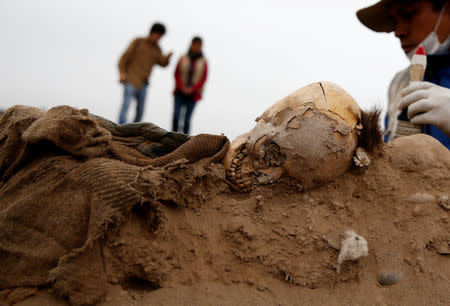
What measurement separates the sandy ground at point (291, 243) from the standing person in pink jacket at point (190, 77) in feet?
13.1

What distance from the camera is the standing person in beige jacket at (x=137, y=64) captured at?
559 cm

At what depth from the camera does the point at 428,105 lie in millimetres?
2357

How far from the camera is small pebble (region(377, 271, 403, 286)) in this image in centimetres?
174

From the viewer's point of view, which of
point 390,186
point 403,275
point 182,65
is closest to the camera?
point 403,275

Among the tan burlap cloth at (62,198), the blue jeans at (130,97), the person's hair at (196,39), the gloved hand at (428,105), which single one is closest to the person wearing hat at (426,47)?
the gloved hand at (428,105)

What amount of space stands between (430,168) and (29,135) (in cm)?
205

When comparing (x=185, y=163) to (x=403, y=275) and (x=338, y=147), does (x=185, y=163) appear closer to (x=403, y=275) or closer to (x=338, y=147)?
(x=338, y=147)

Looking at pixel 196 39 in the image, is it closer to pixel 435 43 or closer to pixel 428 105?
pixel 435 43

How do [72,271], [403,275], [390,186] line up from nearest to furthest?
[72,271], [403,275], [390,186]

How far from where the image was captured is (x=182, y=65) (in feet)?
18.7

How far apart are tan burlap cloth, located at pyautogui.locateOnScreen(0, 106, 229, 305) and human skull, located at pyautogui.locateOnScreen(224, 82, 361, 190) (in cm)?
38

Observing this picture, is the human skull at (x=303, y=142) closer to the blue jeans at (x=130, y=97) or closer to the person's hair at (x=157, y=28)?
the blue jeans at (x=130, y=97)

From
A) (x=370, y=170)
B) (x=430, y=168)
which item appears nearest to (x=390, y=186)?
(x=370, y=170)

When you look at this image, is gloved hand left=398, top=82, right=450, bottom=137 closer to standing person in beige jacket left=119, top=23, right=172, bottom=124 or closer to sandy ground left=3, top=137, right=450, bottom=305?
sandy ground left=3, top=137, right=450, bottom=305
